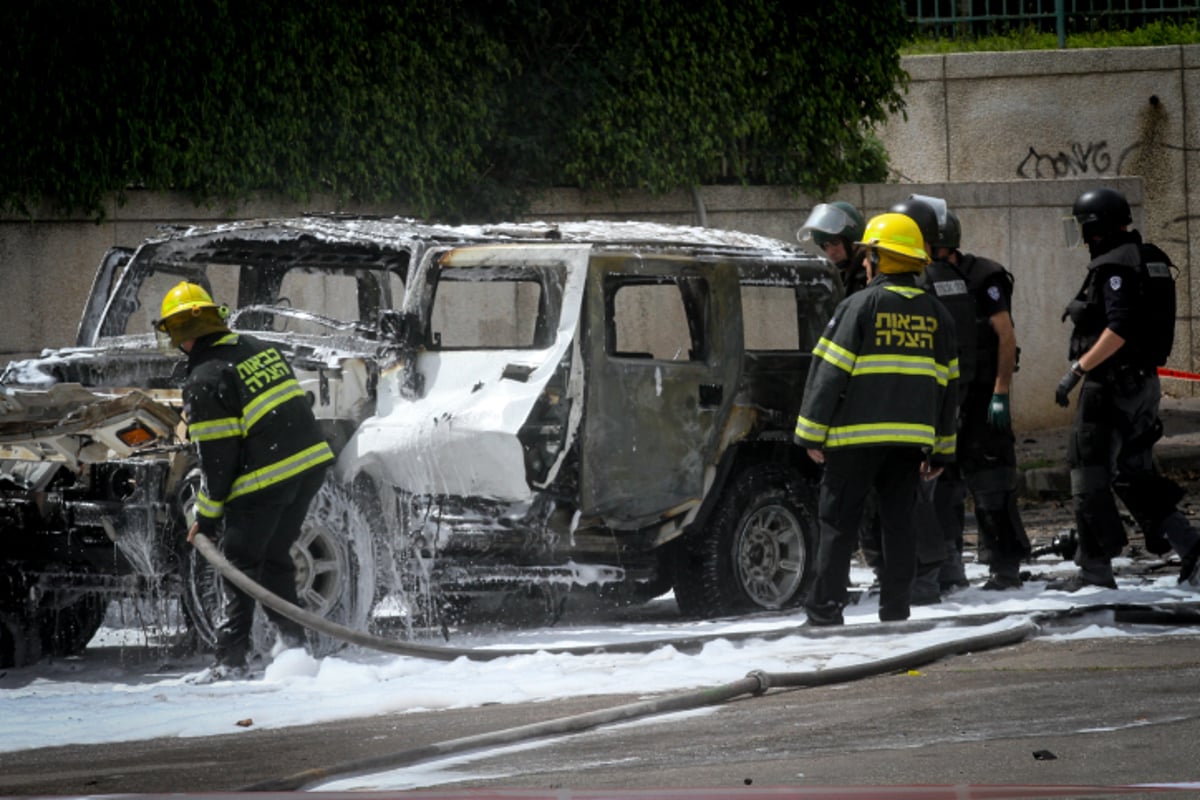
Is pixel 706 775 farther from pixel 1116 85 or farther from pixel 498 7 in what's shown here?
pixel 1116 85

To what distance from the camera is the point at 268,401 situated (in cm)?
794

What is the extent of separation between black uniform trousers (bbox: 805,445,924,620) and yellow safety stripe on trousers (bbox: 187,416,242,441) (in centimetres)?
247

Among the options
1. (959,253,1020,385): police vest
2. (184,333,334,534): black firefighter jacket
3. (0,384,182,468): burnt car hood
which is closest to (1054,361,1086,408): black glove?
(959,253,1020,385): police vest

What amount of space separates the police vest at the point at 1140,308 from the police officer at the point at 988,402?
364 millimetres

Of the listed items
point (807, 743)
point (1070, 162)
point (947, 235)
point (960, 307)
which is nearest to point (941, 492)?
point (960, 307)

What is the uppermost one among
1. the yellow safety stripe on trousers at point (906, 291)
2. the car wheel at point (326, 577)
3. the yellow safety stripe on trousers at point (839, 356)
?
the yellow safety stripe on trousers at point (906, 291)

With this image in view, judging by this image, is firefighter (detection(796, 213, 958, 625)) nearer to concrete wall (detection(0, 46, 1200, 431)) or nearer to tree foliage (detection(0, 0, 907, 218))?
tree foliage (detection(0, 0, 907, 218))

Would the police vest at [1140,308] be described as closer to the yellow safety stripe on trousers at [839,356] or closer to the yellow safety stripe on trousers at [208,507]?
the yellow safety stripe on trousers at [839,356]

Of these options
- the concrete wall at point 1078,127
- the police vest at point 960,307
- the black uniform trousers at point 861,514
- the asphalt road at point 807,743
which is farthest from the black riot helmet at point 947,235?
the concrete wall at point 1078,127

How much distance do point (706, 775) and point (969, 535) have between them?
790 centimetres

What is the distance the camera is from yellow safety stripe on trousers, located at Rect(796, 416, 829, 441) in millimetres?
8508

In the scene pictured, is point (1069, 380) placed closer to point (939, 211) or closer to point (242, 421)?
point (939, 211)

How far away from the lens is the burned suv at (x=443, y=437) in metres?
8.18

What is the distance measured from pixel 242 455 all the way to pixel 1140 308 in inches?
169
